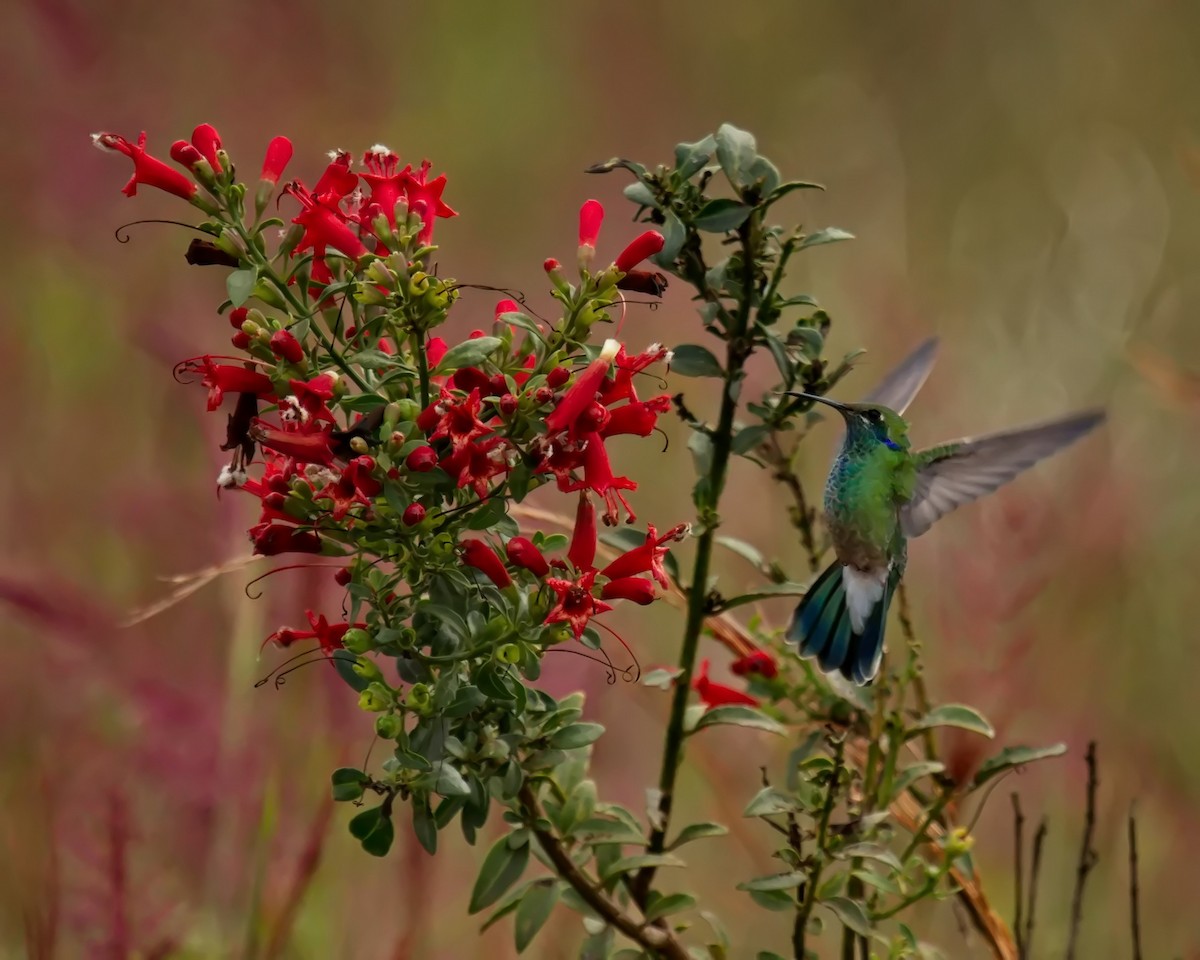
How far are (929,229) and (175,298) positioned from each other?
8.92 ft

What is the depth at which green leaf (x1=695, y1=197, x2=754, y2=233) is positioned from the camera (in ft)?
4.61

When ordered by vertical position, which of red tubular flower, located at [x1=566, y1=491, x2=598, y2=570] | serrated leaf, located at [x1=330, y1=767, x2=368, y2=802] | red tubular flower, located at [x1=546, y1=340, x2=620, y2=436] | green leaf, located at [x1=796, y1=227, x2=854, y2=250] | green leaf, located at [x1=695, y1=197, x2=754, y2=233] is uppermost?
green leaf, located at [x1=796, y1=227, x2=854, y2=250]

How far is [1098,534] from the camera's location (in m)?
2.99

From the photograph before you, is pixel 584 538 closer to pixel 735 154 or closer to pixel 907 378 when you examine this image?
pixel 735 154

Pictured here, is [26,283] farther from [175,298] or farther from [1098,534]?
[1098,534]

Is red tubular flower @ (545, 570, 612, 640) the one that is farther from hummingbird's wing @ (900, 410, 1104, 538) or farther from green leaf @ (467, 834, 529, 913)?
hummingbird's wing @ (900, 410, 1104, 538)

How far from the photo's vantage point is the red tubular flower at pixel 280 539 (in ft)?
4.29

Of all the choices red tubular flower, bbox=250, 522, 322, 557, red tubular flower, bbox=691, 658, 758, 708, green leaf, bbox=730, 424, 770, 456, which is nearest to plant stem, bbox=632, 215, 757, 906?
green leaf, bbox=730, 424, 770, 456

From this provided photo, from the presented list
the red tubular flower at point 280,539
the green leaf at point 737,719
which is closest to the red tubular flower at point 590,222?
the red tubular flower at point 280,539

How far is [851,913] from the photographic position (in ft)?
4.88

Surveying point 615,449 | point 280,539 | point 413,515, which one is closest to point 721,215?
point 413,515

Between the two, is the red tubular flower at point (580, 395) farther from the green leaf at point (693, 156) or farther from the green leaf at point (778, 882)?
the green leaf at point (778, 882)

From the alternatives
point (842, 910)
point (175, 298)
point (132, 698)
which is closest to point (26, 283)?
point (175, 298)

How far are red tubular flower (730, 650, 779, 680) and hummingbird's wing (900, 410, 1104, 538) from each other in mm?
377
